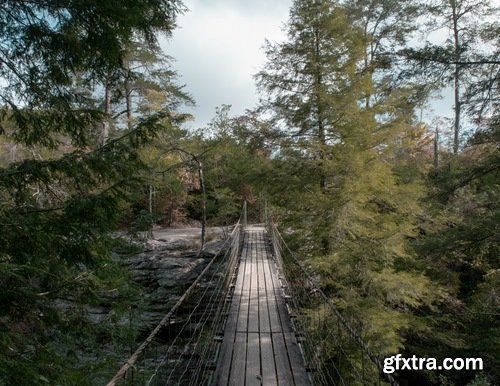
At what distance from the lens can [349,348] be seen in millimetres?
6258

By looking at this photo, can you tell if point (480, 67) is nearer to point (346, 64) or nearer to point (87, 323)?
point (346, 64)

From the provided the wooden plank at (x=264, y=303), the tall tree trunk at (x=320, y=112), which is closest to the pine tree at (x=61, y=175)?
the wooden plank at (x=264, y=303)

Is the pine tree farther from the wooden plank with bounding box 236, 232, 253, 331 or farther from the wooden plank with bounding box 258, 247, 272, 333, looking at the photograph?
the wooden plank with bounding box 258, 247, 272, 333

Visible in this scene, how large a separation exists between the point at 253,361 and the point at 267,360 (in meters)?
0.13

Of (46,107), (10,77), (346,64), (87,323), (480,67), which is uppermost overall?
(346,64)

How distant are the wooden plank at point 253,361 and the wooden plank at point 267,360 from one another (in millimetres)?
43

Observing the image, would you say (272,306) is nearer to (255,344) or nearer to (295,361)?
(255,344)

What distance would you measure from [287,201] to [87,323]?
16.1 ft

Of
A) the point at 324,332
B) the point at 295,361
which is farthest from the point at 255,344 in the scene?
the point at 324,332

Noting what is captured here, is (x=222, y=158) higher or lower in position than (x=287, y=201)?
higher

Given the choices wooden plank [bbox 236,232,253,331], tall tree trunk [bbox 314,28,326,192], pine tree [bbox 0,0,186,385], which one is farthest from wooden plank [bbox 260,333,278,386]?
tall tree trunk [bbox 314,28,326,192]

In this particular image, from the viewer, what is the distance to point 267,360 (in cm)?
358

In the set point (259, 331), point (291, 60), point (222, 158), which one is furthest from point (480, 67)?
point (222, 158)

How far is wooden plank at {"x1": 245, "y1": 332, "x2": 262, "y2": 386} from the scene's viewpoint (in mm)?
3183
